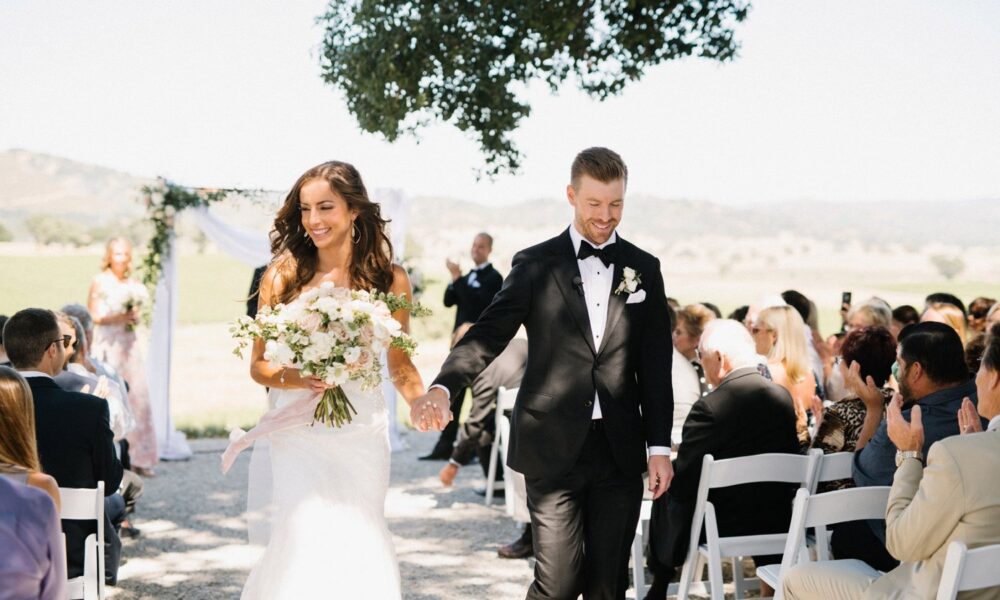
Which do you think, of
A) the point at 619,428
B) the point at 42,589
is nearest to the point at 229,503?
the point at 619,428

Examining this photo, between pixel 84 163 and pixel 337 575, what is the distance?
38013mm

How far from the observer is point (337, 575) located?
367 cm

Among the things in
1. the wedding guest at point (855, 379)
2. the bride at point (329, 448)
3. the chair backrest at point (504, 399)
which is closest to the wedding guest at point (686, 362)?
the wedding guest at point (855, 379)

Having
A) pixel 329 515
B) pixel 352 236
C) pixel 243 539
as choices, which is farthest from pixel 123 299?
pixel 329 515

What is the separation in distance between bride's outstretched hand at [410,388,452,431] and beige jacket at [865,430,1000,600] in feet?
4.85

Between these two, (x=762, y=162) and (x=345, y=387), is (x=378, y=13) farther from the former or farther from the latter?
(x=762, y=162)

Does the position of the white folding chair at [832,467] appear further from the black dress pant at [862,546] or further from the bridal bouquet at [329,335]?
the bridal bouquet at [329,335]

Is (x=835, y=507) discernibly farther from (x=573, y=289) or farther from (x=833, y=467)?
(x=573, y=289)

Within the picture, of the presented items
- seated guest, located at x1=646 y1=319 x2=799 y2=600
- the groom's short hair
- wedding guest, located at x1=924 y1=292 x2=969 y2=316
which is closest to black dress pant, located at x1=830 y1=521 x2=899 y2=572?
seated guest, located at x1=646 y1=319 x2=799 y2=600

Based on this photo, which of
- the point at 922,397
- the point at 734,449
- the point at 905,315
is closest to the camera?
the point at 922,397

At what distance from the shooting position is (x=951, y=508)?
9.58 ft

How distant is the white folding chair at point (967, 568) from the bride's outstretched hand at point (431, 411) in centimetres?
157

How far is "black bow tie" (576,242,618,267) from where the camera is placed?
368cm

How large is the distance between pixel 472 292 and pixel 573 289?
6.60 meters
